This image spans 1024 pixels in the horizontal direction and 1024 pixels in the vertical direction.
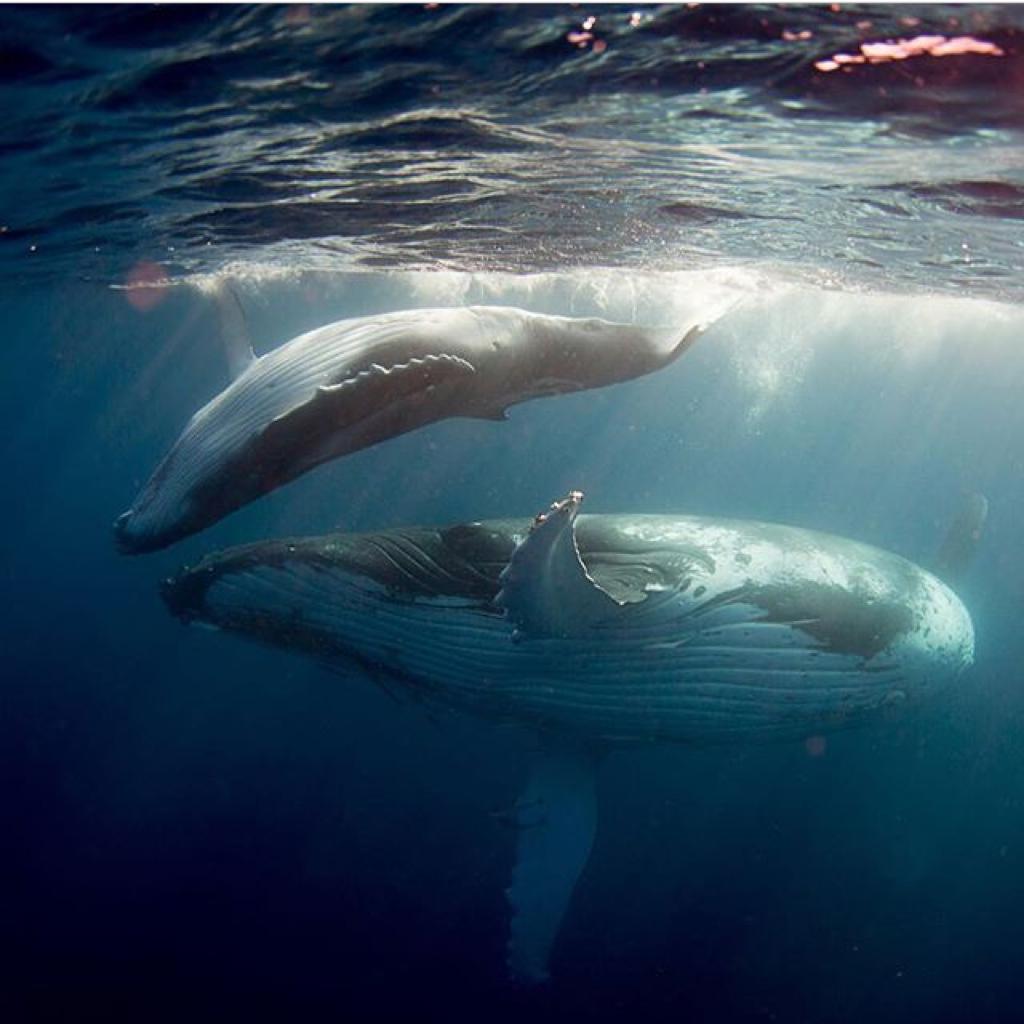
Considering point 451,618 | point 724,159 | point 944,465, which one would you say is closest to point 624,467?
point 944,465

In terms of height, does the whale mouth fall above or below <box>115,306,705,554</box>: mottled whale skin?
below

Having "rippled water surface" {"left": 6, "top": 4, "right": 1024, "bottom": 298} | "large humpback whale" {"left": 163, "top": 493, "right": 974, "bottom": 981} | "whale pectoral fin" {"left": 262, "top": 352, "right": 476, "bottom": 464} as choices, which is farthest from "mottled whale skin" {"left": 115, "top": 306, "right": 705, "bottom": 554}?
"rippled water surface" {"left": 6, "top": 4, "right": 1024, "bottom": 298}

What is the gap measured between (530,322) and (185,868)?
1649cm

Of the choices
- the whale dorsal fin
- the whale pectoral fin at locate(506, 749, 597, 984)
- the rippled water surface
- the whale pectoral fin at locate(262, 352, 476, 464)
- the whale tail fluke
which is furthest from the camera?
the whale tail fluke

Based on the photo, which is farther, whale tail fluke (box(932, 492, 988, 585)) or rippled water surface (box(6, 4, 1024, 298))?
whale tail fluke (box(932, 492, 988, 585))

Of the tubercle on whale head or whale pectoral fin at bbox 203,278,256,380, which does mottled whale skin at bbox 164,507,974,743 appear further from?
whale pectoral fin at bbox 203,278,256,380

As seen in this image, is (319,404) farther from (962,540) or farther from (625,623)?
(962,540)

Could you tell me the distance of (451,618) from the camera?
7.95 m

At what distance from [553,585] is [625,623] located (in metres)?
1.40

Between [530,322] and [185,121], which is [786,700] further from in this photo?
[185,121]

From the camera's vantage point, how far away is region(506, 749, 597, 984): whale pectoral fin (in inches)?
400

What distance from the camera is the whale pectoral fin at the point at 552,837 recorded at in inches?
400

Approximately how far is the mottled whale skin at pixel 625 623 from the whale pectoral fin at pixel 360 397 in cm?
196

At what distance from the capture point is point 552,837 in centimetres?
1045
